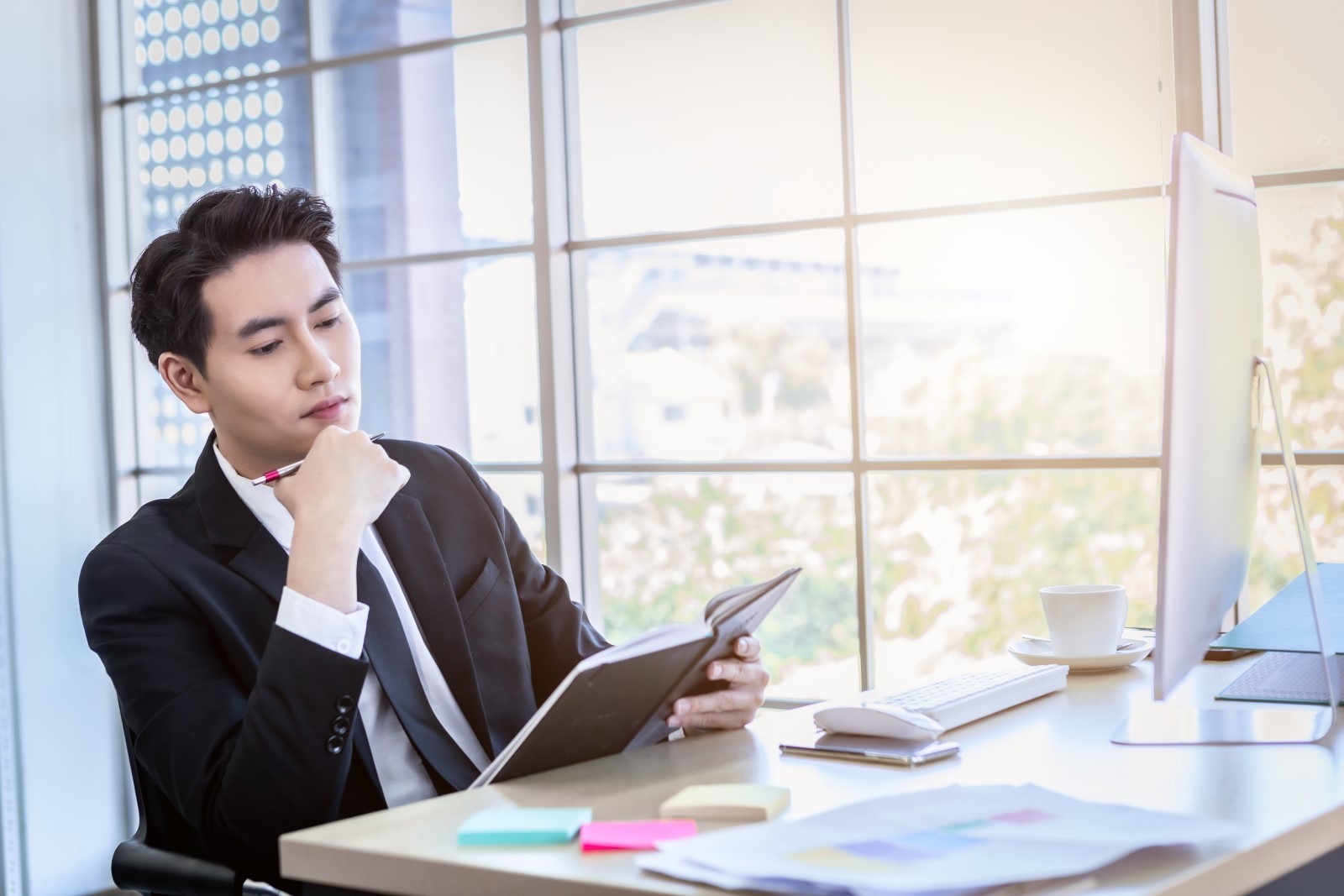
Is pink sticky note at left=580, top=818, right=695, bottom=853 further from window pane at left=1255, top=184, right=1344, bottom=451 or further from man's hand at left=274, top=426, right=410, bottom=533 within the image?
window pane at left=1255, top=184, right=1344, bottom=451

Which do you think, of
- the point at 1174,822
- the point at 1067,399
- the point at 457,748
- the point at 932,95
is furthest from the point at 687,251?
the point at 1174,822

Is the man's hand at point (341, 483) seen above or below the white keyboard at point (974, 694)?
above

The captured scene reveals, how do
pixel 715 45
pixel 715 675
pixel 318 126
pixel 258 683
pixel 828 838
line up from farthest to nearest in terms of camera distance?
pixel 318 126 < pixel 715 45 < pixel 715 675 < pixel 258 683 < pixel 828 838

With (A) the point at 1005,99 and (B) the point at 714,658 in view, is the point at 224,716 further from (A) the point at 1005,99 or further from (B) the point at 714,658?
(A) the point at 1005,99

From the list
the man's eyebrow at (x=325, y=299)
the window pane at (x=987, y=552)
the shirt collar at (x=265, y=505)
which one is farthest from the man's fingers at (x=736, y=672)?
the window pane at (x=987, y=552)

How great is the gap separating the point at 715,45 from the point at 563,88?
1.24ft

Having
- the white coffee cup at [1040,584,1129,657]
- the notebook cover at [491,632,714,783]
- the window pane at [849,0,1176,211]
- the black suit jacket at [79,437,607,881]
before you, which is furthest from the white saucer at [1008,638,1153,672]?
the window pane at [849,0,1176,211]

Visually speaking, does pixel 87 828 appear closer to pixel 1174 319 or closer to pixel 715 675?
pixel 715 675

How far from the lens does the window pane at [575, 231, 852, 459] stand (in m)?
2.73

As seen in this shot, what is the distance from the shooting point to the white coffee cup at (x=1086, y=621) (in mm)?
1674

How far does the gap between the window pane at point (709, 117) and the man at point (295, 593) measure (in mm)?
1081

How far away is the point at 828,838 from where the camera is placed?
37.1 inches

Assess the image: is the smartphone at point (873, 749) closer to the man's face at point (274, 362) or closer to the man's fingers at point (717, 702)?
the man's fingers at point (717, 702)

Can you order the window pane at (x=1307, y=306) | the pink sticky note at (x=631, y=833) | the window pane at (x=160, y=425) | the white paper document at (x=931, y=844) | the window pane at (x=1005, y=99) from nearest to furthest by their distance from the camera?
1. the white paper document at (x=931, y=844)
2. the pink sticky note at (x=631, y=833)
3. the window pane at (x=1307, y=306)
4. the window pane at (x=1005, y=99)
5. the window pane at (x=160, y=425)
